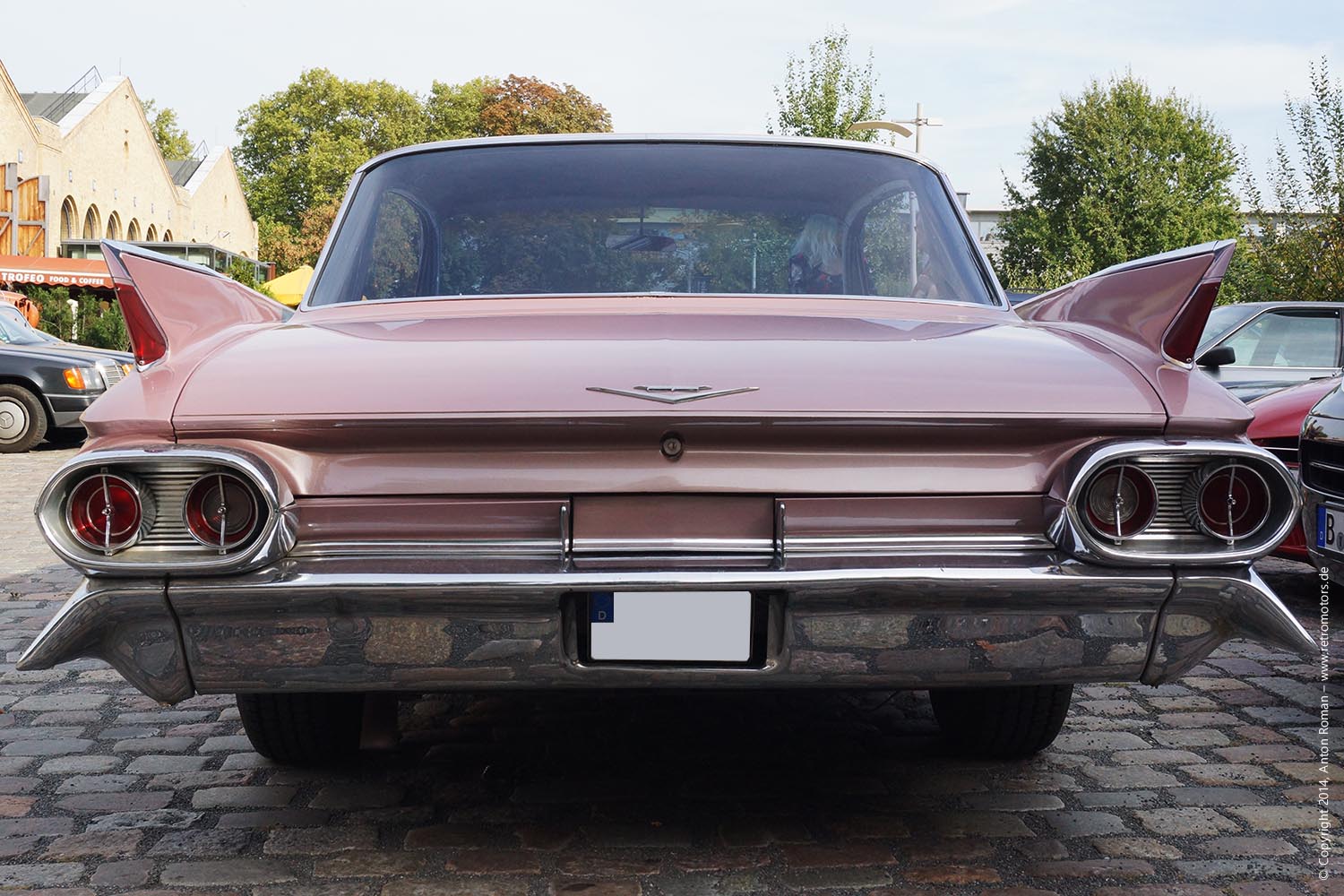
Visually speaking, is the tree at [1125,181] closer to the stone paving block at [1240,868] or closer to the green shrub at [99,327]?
the green shrub at [99,327]

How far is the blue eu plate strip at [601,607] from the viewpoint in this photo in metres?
2.54

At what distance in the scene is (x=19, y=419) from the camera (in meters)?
14.7

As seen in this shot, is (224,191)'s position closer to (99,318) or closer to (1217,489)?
(99,318)

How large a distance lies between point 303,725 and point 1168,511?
7.15ft

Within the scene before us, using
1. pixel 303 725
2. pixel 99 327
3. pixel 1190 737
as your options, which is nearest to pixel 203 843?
pixel 303 725

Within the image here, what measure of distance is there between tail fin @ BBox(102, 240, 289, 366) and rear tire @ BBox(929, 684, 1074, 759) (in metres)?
2.04

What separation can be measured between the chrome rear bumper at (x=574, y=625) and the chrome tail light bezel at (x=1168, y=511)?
0.13 feet

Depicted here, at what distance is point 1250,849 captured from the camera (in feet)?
10.1

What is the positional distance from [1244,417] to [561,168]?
1.94 m

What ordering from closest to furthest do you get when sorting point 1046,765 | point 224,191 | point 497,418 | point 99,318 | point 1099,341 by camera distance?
point 497,418
point 1099,341
point 1046,765
point 99,318
point 224,191

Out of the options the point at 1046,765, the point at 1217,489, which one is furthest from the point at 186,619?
the point at 1046,765

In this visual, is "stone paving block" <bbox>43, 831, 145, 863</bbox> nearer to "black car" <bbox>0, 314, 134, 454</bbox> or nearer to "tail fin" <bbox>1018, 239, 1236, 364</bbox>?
"tail fin" <bbox>1018, 239, 1236, 364</bbox>

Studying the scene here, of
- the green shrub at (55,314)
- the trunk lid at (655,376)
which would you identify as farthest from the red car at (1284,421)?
the green shrub at (55,314)

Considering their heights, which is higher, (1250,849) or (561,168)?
(561,168)
